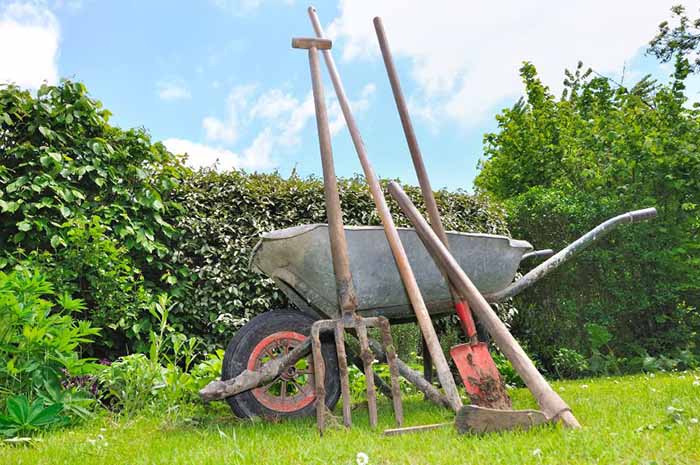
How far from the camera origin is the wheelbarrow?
2.60 metres

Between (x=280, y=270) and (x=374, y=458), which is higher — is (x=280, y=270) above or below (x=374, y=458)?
above

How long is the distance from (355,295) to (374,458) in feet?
3.12

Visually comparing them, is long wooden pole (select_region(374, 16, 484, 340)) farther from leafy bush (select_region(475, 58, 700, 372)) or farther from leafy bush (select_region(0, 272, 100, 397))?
leafy bush (select_region(475, 58, 700, 372))

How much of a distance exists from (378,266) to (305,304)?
0.47m

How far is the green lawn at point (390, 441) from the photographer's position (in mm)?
1624

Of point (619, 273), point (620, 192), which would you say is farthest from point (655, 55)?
point (619, 273)

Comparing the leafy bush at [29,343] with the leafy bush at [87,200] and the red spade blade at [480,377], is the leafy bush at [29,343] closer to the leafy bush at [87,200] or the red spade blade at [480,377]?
the leafy bush at [87,200]

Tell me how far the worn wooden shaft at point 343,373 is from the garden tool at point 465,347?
50 centimetres

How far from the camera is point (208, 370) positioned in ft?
10.5

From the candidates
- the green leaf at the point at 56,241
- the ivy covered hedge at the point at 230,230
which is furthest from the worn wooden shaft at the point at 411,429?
the green leaf at the point at 56,241

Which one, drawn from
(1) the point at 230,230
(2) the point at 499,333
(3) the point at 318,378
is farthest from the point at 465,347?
(1) the point at 230,230

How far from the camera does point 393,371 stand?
2.46 m

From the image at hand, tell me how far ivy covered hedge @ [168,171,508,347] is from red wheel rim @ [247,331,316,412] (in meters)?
1.01

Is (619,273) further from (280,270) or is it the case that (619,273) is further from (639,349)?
(280,270)
